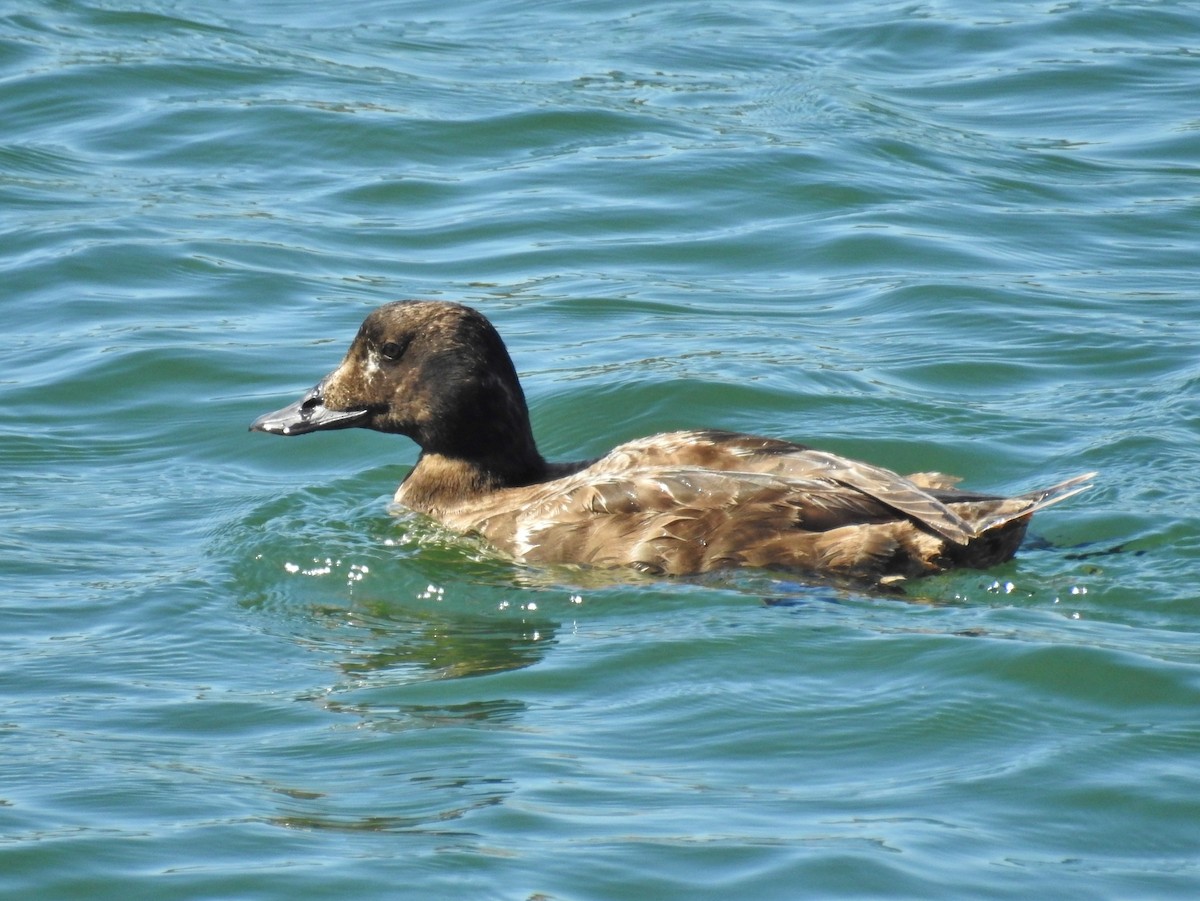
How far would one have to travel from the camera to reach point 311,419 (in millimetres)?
9602

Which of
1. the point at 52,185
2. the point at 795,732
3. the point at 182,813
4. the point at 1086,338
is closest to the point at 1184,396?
the point at 1086,338

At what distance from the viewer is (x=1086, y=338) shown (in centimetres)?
1172

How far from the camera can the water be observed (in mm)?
6211

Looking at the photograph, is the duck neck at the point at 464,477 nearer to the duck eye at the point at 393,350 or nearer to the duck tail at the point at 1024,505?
the duck eye at the point at 393,350

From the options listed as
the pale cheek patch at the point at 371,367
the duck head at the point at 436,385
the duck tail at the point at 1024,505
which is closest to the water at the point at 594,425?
the duck tail at the point at 1024,505

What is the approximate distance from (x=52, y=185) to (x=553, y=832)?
32.6 ft

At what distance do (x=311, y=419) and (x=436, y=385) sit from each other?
2.24 feet

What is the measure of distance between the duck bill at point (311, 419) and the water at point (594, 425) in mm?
389

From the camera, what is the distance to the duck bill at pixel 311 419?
31.4 feet

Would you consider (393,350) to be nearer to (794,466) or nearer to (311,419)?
(311,419)

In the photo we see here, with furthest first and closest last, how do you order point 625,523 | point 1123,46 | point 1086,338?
point 1123,46, point 1086,338, point 625,523

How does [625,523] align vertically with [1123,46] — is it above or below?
below

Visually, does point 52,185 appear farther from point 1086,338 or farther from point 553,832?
point 553,832

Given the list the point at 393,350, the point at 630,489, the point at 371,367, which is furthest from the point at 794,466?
the point at 371,367
